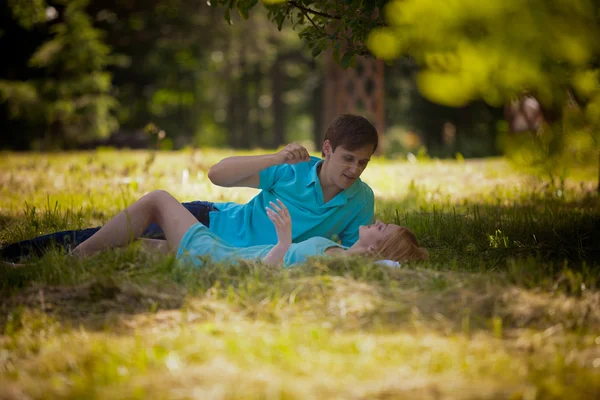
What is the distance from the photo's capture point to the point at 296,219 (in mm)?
4297

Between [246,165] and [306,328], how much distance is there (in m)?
1.60

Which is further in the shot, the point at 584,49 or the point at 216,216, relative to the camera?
the point at 216,216

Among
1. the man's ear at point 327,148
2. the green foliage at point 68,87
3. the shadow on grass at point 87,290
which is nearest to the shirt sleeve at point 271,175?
the man's ear at point 327,148

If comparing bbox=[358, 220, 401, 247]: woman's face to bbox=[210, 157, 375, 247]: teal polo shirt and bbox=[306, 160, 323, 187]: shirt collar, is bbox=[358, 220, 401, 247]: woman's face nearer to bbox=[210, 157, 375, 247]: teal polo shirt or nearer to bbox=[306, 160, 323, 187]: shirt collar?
bbox=[210, 157, 375, 247]: teal polo shirt

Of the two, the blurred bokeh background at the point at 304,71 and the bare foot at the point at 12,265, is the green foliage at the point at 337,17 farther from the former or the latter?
the bare foot at the point at 12,265

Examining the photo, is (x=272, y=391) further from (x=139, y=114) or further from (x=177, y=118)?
(x=177, y=118)

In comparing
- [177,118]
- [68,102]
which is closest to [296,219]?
[68,102]

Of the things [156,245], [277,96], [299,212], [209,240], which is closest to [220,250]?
[209,240]

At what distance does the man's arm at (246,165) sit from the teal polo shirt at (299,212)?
0.66ft

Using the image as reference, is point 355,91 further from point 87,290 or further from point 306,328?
point 306,328

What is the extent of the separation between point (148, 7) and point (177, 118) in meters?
9.05

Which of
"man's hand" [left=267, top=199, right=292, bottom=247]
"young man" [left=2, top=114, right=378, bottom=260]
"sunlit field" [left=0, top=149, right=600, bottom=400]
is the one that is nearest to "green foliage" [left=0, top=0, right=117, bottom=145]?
"sunlit field" [left=0, top=149, right=600, bottom=400]

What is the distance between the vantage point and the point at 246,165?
159 inches

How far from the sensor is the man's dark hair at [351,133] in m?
4.04
